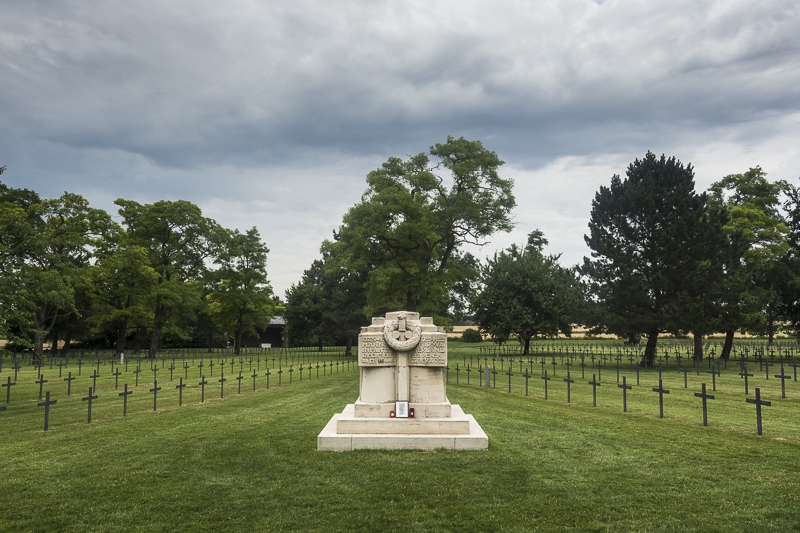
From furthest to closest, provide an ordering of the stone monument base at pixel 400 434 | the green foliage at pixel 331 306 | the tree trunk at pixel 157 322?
the green foliage at pixel 331 306 < the tree trunk at pixel 157 322 < the stone monument base at pixel 400 434

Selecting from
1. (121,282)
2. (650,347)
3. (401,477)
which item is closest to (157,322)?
(121,282)

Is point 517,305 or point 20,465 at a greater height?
point 517,305

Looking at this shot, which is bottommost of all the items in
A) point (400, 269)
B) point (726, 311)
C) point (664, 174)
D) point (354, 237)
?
point (726, 311)

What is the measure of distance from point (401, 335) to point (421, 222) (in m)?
22.2

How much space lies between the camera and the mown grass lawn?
237 inches

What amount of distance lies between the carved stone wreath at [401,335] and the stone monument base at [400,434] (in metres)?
1.45

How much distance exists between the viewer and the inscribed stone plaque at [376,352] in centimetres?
1051

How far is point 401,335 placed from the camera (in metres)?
10.4

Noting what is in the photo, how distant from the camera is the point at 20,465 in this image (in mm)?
8320

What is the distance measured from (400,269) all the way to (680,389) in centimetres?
1786

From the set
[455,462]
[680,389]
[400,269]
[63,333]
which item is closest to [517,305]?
[400,269]

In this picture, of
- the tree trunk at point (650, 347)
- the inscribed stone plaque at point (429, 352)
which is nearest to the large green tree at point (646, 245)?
the tree trunk at point (650, 347)

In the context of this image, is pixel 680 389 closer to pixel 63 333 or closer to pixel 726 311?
pixel 726 311

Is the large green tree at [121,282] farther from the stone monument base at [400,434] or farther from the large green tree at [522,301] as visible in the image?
the stone monument base at [400,434]
